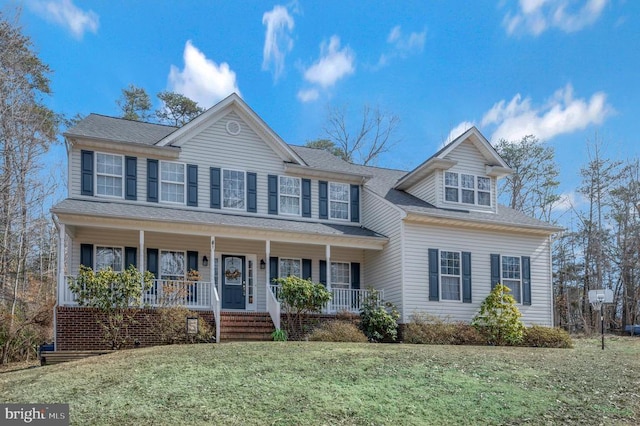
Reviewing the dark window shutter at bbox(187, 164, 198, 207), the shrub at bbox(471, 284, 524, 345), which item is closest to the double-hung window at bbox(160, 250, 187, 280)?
the dark window shutter at bbox(187, 164, 198, 207)

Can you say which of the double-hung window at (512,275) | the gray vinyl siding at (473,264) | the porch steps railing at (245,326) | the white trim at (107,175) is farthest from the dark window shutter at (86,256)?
the double-hung window at (512,275)

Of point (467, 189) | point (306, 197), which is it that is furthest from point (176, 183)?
point (467, 189)

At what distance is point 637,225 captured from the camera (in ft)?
111

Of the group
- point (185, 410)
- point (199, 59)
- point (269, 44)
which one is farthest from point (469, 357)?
point (199, 59)

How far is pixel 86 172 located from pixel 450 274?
11.9m

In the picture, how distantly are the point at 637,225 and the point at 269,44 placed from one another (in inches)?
940

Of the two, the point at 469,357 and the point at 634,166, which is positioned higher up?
the point at 634,166

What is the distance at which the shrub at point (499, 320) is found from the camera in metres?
Answer: 19.4

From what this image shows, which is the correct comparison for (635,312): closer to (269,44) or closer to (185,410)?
(269,44)

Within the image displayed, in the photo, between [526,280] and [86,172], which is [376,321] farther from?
[86,172]

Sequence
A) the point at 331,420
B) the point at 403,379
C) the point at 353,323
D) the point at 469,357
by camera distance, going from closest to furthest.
Answer: the point at 331,420 < the point at 403,379 < the point at 469,357 < the point at 353,323

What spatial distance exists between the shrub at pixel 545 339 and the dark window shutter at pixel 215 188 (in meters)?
10.7

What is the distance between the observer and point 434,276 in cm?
2020

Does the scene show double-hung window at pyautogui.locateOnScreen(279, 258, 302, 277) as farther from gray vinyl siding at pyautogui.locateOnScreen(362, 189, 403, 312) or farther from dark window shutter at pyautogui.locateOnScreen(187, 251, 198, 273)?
dark window shutter at pyautogui.locateOnScreen(187, 251, 198, 273)
